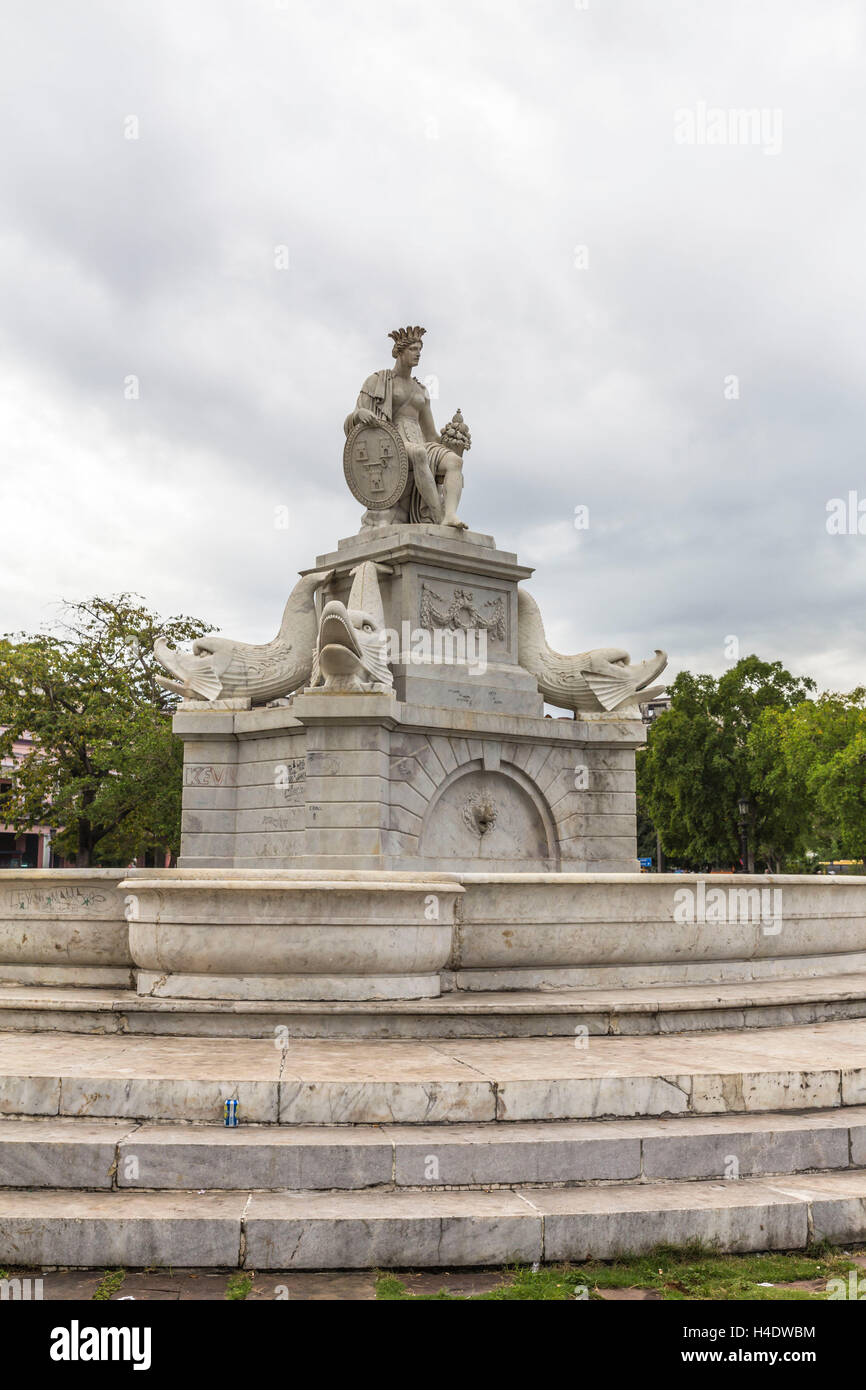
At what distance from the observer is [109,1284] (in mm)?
4363

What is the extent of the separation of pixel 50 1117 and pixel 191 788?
26.9 ft

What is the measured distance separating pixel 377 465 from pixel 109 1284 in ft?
36.3

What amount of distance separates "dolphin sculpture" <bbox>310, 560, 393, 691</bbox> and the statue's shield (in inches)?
84.2

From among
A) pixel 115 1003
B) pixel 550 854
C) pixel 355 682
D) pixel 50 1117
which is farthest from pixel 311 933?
pixel 550 854

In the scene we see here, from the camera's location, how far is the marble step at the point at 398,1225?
4535 mm

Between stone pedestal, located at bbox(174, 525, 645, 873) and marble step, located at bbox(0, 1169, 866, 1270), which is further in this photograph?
stone pedestal, located at bbox(174, 525, 645, 873)

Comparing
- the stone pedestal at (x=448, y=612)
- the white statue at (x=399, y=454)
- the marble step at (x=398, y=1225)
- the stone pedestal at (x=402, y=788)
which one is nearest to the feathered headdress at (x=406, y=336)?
the white statue at (x=399, y=454)

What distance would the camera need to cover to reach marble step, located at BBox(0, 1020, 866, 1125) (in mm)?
5301

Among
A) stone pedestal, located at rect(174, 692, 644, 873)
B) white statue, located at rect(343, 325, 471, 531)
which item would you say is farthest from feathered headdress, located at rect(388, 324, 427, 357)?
stone pedestal, located at rect(174, 692, 644, 873)

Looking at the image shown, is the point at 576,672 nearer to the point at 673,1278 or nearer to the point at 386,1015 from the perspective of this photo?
the point at 386,1015

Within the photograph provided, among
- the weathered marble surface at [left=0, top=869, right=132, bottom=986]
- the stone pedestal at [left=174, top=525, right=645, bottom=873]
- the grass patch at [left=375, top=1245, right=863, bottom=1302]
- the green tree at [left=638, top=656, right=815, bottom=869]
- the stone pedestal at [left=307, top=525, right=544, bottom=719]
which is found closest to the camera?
the grass patch at [left=375, top=1245, right=863, bottom=1302]

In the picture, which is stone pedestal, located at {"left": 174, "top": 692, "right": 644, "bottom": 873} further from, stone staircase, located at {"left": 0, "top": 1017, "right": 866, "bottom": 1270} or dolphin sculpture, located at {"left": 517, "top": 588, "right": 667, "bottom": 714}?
stone staircase, located at {"left": 0, "top": 1017, "right": 866, "bottom": 1270}

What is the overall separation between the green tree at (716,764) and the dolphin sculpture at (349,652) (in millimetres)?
32345
